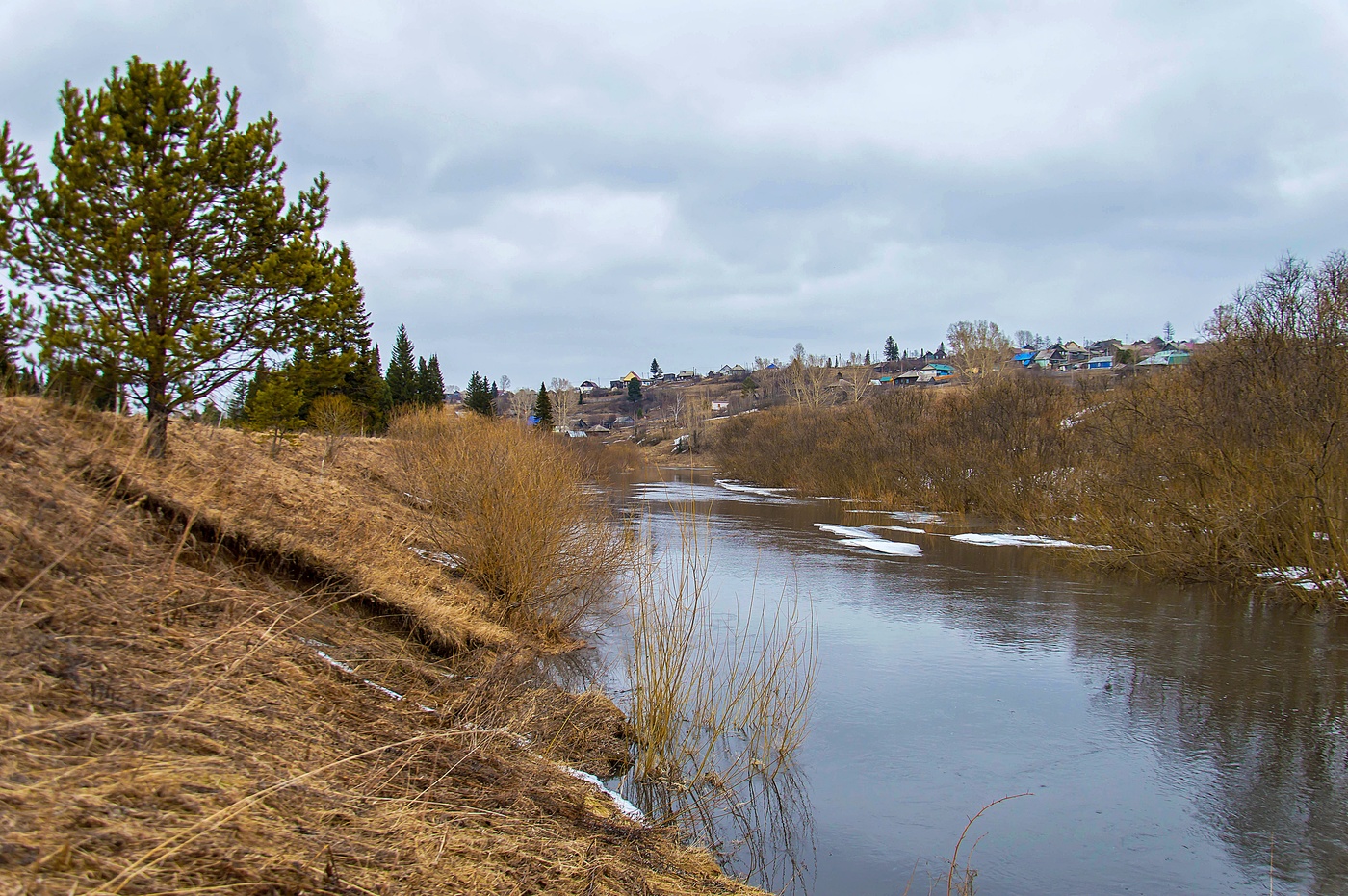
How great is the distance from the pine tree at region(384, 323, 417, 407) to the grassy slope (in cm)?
3743

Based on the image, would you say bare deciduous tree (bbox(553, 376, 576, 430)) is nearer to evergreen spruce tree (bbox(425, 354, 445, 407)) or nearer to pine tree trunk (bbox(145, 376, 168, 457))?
evergreen spruce tree (bbox(425, 354, 445, 407))

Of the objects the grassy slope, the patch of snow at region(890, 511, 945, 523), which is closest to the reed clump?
the grassy slope

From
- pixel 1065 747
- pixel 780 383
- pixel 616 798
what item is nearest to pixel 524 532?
pixel 616 798

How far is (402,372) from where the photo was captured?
163ft

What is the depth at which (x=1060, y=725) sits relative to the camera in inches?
382

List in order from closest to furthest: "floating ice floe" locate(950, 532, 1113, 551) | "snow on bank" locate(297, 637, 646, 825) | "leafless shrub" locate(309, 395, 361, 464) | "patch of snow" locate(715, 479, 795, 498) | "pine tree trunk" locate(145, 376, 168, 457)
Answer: "snow on bank" locate(297, 637, 646, 825) < "pine tree trunk" locate(145, 376, 168, 457) < "leafless shrub" locate(309, 395, 361, 464) < "floating ice floe" locate(950, 532, 1113, 551) < "patch of snow" locate(715, 479, 795, 498)

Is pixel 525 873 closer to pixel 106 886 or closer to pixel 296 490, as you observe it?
pixel 106 886

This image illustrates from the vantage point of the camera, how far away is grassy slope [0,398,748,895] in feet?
11.1

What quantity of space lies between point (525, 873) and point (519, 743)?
271 cm

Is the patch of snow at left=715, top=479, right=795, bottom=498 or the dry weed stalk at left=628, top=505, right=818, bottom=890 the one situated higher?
the patch of snow at left=715, top=479, right=795, bottom=498

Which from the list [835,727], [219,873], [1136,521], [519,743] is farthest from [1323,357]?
[219,873]

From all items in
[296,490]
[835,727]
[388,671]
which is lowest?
[835,727]

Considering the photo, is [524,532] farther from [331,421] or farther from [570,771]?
[331,421]

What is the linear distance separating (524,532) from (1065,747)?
25.6ft
